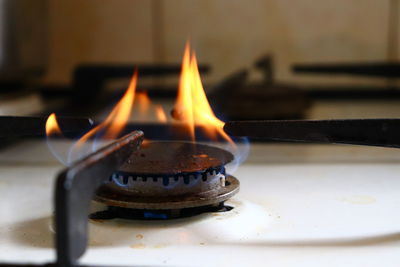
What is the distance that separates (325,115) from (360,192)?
43 cm

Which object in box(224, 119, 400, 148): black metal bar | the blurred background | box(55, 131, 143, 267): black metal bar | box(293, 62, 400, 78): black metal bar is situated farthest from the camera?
the blurred background

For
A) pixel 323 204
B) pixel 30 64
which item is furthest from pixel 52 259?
pixel 30 64

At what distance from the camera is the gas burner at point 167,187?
1.53 feet

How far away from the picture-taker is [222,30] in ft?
4.02

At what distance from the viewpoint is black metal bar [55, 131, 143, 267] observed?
0.33 m

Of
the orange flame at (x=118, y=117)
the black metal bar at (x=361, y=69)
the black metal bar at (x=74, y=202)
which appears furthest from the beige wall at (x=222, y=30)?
the black metal bar at (x=74, y=202)

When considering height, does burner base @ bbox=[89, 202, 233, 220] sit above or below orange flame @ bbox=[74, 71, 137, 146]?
below

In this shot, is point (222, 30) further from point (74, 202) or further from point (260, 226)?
point (74, 202)

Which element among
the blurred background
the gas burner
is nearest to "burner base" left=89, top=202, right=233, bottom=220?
the gas burner

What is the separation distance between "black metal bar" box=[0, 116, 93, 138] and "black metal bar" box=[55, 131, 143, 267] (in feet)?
0.50

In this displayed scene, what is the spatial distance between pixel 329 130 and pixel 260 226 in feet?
0.34

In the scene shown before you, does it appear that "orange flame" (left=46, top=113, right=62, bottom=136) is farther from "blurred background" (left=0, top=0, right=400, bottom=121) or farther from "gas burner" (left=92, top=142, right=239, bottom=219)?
"blurred background" (left=0, top=0, right=400, bottom=121)

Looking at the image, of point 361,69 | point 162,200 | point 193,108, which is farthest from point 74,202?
point 361,69

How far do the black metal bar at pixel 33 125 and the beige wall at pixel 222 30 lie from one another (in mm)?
725
